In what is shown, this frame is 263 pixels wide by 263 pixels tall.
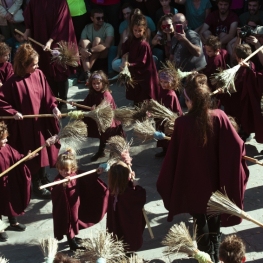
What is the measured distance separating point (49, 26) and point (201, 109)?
15.1ft

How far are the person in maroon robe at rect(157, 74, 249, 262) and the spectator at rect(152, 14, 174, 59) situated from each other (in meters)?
4.17

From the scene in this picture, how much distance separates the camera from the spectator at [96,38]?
36.8 feet

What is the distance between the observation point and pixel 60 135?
7.12 m

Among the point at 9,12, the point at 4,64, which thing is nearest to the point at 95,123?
the point at 4,64

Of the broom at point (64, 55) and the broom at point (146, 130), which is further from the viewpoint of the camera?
the broom at point (64, 55)

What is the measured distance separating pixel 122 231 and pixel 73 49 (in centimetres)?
405

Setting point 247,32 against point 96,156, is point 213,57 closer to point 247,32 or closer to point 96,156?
point 247,32

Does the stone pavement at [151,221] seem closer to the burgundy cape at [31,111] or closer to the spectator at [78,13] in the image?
the burgundy cape at [31,111]

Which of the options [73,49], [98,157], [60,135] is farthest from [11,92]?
[73,49]

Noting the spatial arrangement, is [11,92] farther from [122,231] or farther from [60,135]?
[122,231]

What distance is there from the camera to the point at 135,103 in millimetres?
9445

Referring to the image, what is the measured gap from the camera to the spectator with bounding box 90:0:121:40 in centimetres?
1156

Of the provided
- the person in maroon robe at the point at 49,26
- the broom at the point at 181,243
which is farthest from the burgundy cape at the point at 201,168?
the person in maroon robe at the point at 49,26

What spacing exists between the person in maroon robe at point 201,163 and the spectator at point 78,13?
240 inches
